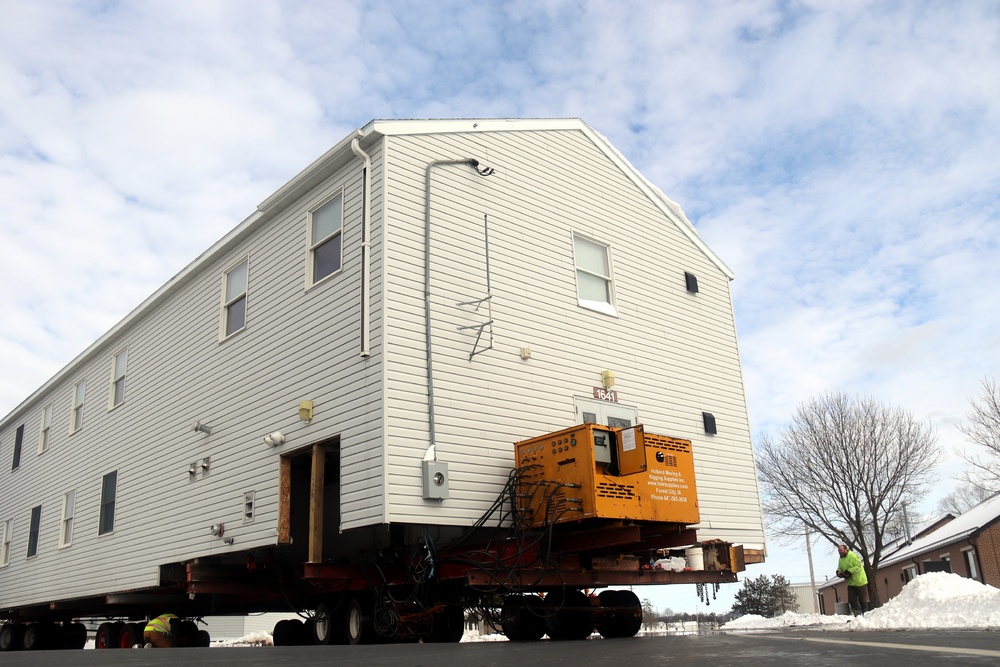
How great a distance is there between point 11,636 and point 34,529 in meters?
3.45

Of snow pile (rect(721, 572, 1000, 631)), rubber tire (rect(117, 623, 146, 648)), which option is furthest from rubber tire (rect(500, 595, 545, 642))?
rubber tire (rect(117, 623, 146, 648))

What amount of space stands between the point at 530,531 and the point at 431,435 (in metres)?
1.82

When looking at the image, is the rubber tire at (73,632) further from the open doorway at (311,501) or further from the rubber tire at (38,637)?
the open doorway at (311,501)

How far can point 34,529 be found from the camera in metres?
22.9

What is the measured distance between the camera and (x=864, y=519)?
35812mm

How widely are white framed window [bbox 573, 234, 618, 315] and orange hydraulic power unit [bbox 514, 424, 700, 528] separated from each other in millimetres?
3875

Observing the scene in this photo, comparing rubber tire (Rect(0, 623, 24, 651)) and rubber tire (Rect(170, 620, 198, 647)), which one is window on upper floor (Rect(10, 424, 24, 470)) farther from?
rubber tire (Rect(170, 620, 198, 647))

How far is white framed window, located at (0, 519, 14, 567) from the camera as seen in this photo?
80.3ft

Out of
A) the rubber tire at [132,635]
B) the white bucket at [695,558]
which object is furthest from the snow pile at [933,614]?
the rubber tire at [132,635]

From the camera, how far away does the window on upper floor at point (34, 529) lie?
2259 cm

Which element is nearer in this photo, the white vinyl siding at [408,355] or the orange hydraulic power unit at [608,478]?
the orange hydraulic power unit at [608,478]

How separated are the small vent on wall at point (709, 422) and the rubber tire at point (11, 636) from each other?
752 inches

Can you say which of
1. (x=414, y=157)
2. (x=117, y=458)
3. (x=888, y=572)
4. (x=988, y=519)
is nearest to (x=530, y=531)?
(x=414, y=157)

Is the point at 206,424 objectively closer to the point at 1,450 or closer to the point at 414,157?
the point at 414,157
